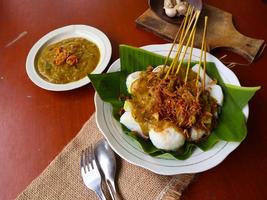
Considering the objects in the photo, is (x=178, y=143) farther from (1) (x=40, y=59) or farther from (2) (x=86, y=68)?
(1) (x=40, y=59)

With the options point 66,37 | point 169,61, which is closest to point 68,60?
point 66,37

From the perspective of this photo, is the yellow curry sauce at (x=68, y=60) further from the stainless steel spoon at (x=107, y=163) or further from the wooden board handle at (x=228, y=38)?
the wooden board handle at (x=228, y=38)

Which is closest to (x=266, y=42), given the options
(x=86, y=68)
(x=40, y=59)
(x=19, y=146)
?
(x=86, y=68)

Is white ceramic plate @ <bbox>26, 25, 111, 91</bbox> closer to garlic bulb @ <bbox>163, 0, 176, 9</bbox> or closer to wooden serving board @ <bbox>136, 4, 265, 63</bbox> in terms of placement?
wooden serving board @ <bbox>136, 4, 265, 63</bbox>

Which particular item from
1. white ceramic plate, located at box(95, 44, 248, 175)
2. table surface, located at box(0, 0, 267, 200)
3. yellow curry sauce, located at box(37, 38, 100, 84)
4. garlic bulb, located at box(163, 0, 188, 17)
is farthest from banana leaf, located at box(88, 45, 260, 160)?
garlic bulb, located at box(163, 0, 188, 17)

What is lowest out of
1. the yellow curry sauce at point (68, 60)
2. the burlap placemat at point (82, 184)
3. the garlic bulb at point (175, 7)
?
the burlap placemat at point (82, 184)

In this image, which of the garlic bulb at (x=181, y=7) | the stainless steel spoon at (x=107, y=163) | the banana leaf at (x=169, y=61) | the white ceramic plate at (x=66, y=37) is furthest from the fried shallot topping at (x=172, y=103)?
the garlic bulb at (x=181, y=7)
